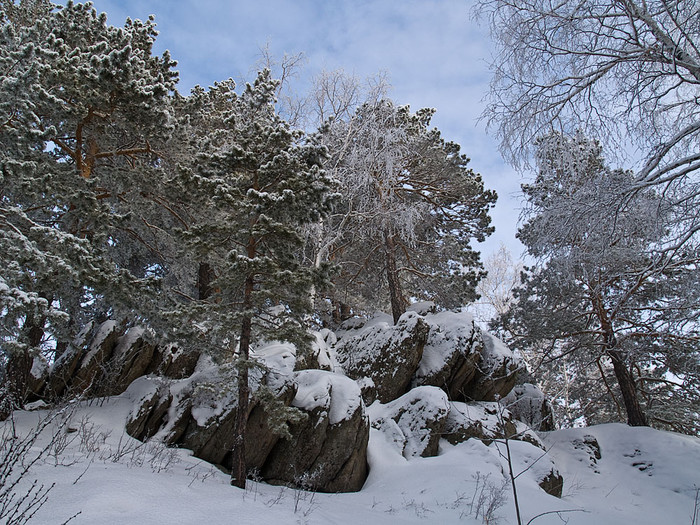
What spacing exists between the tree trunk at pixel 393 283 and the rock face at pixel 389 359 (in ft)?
4.86

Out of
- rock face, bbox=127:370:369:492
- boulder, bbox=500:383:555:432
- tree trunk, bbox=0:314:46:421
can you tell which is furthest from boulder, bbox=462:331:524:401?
tree trunk, bbox=0:314:46:421

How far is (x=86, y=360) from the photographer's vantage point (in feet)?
27.3

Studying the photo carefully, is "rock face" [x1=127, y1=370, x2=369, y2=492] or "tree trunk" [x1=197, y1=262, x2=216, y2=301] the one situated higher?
"tree trunk" [x1=197, y1=262, x2=216, y2=301]

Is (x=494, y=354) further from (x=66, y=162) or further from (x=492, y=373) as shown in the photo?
(x=66, y=162)

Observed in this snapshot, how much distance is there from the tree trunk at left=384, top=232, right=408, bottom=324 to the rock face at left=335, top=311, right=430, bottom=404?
4.86 feet

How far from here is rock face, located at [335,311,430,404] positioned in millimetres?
11117

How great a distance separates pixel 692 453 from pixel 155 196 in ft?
51.7

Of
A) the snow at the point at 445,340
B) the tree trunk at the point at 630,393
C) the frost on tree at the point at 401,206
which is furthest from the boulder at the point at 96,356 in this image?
the tree trunk at the point at 630,393

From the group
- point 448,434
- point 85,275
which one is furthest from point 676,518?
point 85,275

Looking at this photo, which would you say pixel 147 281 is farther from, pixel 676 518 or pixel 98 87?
pixel 676 518

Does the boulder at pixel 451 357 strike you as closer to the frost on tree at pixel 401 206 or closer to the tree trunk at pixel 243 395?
the frost on tree at pixel 401 206

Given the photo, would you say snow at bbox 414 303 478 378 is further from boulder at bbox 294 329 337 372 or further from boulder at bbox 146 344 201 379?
boulder at bbox 146 344 201 379

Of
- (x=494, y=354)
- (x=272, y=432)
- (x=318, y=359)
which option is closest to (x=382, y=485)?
(x=272, y=432)

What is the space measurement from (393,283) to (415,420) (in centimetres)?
532
